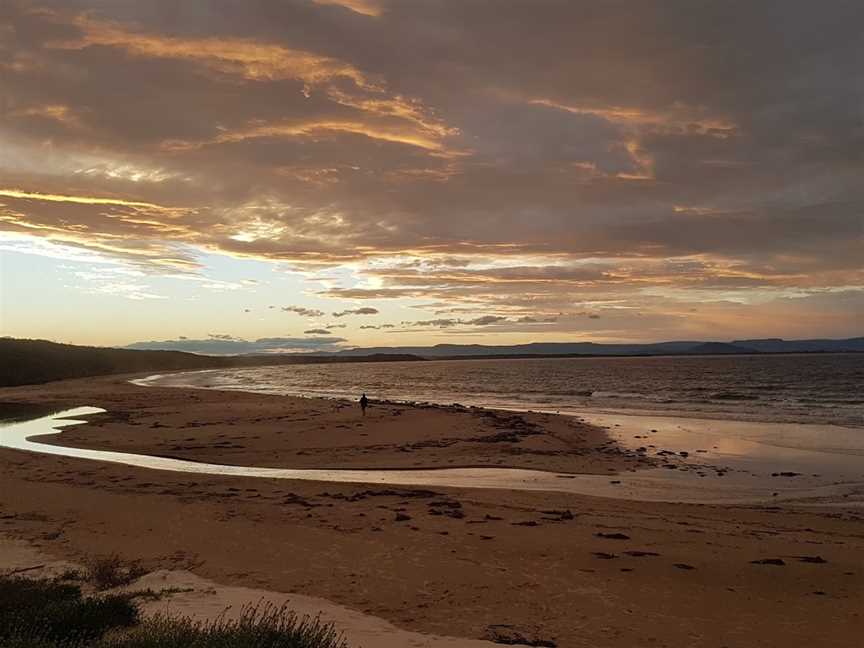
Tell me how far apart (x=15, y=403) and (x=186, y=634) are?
55.6m

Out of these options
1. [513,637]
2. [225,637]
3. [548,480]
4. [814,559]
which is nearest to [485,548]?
[513,637]

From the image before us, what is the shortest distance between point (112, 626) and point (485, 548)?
687cm

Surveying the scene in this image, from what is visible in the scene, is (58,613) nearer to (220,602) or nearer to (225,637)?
(220,602)

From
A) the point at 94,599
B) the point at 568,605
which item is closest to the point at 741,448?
the point at 568,605

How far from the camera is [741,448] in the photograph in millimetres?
27891

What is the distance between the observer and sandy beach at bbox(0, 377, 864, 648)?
893 cm

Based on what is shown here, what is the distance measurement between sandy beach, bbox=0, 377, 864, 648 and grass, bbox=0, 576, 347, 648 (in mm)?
2025

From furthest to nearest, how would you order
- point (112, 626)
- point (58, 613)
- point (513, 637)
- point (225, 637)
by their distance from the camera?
point (513, 637) → point (112, 626) → point (58, 613) → point (225, 637)

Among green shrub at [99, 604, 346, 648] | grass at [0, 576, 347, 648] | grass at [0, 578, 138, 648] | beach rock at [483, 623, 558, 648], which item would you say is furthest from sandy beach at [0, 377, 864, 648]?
grass at [0, 578, 138, 648]

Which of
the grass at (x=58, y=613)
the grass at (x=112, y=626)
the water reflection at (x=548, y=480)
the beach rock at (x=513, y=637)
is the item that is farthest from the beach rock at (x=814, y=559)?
the grass at (x=58, y=613)

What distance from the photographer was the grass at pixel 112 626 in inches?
257

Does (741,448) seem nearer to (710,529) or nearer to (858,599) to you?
(710,529)

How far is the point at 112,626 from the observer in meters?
7.86

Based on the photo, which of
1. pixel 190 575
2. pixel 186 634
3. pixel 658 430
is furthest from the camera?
pixel 658 430
